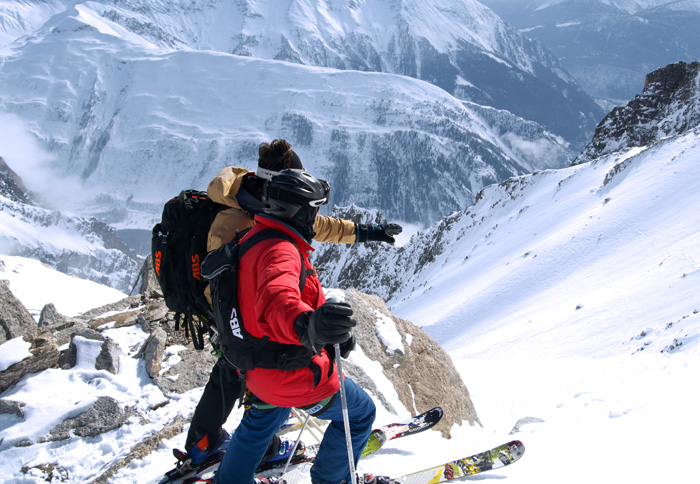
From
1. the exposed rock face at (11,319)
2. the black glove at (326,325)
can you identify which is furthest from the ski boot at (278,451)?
the exposed rock face at (11,319)

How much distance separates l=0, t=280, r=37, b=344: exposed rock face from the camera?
8508 millimetres

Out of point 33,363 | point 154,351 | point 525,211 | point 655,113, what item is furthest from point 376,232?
point 655,113

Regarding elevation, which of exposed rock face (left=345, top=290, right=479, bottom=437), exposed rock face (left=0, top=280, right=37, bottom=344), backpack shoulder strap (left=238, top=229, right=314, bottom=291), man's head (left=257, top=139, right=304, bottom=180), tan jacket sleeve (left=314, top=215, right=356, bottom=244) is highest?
man's head (left=257, top=139, right=304, bottom=180)

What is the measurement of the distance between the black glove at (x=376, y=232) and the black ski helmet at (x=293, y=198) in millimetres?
1958

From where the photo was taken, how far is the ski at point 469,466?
4.81 m

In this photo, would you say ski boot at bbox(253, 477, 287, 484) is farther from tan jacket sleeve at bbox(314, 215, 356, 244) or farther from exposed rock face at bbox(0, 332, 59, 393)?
exposed rock face at bbox(0, 332, 59, 393)

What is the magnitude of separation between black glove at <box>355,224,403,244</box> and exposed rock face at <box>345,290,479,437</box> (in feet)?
8.99

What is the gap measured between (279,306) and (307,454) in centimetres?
309

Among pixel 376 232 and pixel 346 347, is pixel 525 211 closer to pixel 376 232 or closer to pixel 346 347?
pixel 376 232

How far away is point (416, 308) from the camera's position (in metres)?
34.2

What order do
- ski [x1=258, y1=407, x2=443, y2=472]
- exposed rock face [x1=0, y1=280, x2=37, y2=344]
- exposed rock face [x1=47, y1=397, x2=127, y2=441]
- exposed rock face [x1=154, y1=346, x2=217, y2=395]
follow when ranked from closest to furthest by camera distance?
ski [x1=258, y1=407, x2=443, y2=472]
exposed rock face [x1=47, y1=397, x2=127, y2=441]
exposed rock face [x1=154, y1=346, x2=217, y2=395]
exposed rock face [x1=0, y1=280, x2=37, y2=344]

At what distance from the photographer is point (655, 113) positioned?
279 feet

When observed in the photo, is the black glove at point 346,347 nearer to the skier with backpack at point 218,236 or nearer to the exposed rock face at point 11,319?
the skier with backpack at point 218,236

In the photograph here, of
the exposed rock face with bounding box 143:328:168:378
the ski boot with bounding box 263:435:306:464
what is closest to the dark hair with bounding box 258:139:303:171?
the ski boot with bounding box 263:435:306:464
